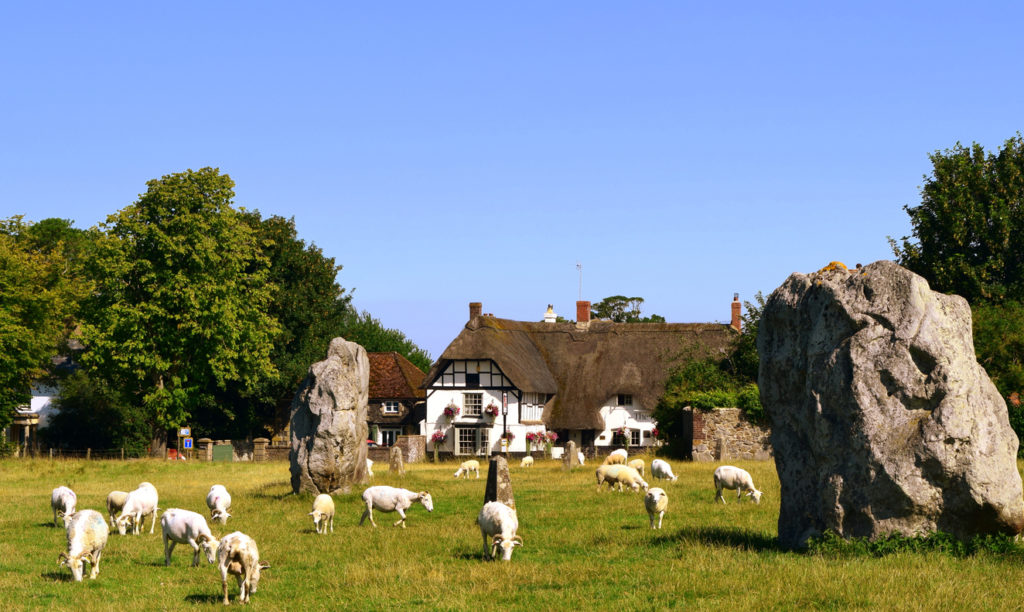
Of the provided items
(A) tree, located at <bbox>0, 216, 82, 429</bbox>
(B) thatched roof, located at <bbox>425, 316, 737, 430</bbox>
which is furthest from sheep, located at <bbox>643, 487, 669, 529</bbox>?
(A) tree, located at <bbox>0, 216, 82, 429</bbox>

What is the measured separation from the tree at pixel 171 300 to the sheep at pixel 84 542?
34.9m

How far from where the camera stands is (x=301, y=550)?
18.0 metres

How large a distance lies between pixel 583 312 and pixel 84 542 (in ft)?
185

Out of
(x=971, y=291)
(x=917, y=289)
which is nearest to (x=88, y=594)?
(x=917, y=289)

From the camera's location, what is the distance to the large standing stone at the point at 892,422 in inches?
568

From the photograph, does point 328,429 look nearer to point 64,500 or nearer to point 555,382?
point 64,500

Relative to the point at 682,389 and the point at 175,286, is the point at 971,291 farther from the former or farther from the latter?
the point at 175,286

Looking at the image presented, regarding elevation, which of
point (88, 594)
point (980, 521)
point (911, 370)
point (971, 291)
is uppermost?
point (971, 291)

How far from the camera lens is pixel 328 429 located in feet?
92.3

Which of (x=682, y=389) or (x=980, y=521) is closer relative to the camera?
(x=980, y=521)

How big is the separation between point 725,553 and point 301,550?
24.6ft

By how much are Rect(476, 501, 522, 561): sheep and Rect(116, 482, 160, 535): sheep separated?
26.2ft

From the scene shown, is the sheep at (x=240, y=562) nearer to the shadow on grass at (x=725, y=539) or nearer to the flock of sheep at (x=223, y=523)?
the flock of sheep at (x=223, y=523)

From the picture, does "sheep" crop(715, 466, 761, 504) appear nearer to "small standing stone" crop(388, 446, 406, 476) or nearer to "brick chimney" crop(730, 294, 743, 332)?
"small standing stone" crop(388, 446, 406, 476)
